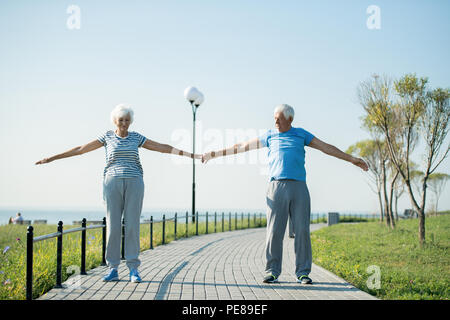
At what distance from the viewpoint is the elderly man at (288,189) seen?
18.0 feet

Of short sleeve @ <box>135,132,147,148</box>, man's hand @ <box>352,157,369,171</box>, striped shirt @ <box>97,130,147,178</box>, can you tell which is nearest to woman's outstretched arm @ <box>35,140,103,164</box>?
striped shirt @ <box>97,130,147,178</box>

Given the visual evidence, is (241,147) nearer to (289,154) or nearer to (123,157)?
(289,154)

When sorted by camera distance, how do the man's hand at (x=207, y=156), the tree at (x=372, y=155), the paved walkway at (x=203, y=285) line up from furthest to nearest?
the tree at (x=372, y=155), the man's hand at (x=207, y=156), the paved walkway at (x=203, y=285)

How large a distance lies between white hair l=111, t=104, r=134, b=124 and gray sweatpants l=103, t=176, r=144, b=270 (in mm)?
707

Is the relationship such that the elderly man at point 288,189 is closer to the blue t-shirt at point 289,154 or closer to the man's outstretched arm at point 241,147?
the blue t-shirt at point 289,154

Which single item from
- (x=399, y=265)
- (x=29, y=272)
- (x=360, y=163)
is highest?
(x=360, y=163)

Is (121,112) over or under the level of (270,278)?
over

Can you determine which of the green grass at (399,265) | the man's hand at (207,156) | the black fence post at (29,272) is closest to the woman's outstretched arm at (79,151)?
the black fence post at (29,272)

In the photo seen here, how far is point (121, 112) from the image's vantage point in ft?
17.9

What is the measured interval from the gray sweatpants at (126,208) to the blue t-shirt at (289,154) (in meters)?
1.60

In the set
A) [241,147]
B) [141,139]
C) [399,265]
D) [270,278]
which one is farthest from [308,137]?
[399,265]

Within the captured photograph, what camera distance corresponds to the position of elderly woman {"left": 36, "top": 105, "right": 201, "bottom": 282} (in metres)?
5.41

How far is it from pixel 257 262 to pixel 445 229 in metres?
11.7

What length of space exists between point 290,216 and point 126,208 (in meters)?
1.95
